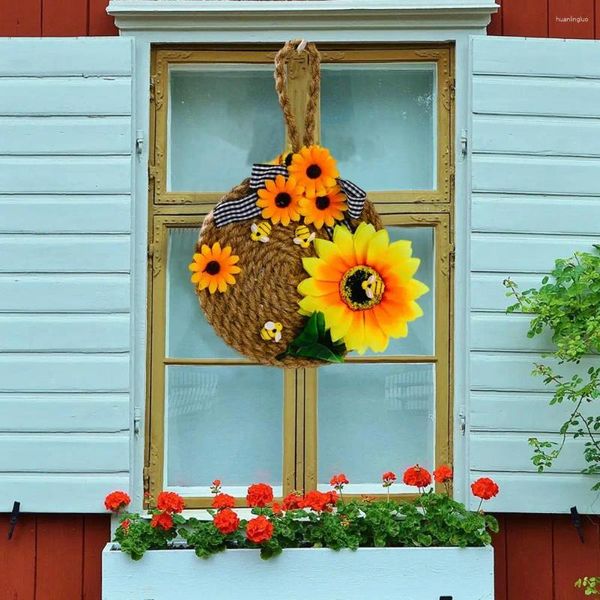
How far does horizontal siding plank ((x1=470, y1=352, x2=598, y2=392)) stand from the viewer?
267cm

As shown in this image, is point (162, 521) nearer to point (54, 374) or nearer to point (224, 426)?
point (224, 426)

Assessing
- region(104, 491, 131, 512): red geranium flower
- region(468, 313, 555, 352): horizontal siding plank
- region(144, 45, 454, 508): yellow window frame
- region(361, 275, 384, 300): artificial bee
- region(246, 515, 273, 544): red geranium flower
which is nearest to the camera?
region(361, 275, 384, 300): artificial bee

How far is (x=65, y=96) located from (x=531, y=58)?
1.34 m

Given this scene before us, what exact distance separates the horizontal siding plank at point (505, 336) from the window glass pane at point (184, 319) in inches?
28.5

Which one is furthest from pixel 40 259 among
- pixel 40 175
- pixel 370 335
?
pixel 370 335

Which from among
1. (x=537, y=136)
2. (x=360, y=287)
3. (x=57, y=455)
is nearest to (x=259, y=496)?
(x=57, y=455)

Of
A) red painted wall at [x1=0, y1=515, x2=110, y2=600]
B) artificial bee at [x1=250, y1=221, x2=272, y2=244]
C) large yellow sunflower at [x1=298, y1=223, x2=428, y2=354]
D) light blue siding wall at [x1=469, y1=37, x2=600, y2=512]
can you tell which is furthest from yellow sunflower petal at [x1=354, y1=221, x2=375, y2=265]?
red painted wall at [x1=0, y1=515, x2=110, y2=600]

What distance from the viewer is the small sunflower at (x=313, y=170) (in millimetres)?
2166

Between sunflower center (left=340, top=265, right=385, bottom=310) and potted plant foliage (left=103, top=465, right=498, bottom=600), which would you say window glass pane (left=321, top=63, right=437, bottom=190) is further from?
potted plant foliage (left=103, top=465, right=498, bottom=600)

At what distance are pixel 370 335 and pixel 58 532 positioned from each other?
1175 millimetres

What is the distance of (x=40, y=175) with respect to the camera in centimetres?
269

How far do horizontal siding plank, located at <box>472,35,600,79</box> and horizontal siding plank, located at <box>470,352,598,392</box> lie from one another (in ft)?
2.68

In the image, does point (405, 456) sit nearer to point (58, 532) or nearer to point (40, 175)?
point (58, 532)

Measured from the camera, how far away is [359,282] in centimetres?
215
